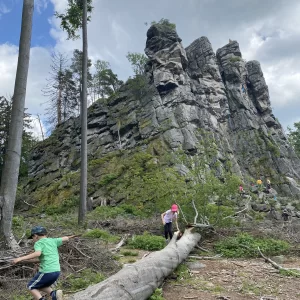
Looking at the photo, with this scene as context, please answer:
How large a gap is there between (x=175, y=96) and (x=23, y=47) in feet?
91.8

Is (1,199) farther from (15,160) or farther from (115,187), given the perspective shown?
(115,187)

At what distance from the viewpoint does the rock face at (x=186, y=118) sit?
1307 inches

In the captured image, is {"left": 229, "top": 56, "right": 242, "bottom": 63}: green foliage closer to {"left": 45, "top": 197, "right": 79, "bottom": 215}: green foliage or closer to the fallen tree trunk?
{"left": 45, "top": 197, "right": 79, "bottom": 215}: green foliage

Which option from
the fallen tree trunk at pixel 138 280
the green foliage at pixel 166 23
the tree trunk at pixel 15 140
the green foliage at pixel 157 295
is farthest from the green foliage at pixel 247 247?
the green foliage at pixel 166 23

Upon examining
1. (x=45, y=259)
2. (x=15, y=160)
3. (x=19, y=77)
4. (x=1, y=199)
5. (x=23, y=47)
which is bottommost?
(x=45, y=259)

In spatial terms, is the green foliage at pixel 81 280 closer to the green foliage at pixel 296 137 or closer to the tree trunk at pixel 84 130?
the tree trunk at pixel 84 130

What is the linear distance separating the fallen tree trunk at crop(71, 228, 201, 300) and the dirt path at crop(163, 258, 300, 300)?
38 centimetres

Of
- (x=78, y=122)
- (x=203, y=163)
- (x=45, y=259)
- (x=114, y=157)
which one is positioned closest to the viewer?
(x=45, y=259)

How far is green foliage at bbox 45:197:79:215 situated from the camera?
2312cm

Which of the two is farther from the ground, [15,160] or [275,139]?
[275,139]

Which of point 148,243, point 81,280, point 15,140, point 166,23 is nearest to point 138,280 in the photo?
point 81,280

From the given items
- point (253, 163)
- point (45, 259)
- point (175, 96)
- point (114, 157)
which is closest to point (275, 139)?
point (253, 163)

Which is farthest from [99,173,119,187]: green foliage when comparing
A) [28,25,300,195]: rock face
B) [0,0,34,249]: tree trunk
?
[0,0,34,249]: tree trunk

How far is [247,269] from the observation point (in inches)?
297
